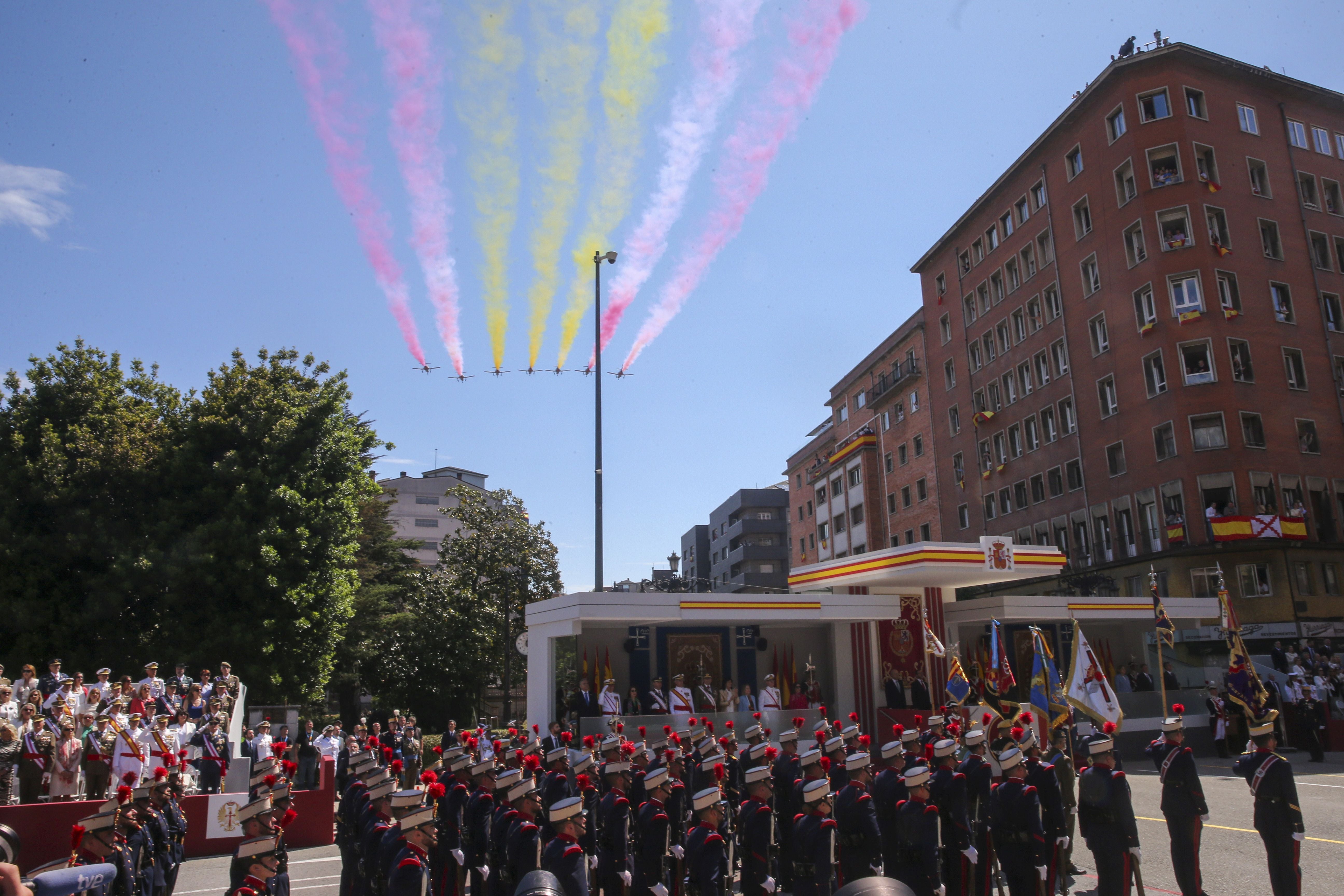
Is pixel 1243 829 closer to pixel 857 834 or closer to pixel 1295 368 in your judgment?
pixel 857 834

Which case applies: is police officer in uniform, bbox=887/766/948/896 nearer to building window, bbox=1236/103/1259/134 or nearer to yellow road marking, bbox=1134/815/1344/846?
yellow road marking, bbox=1134/815/1344/846

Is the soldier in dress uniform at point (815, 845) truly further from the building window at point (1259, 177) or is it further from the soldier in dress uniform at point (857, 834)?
the building window at point (1259, 177)

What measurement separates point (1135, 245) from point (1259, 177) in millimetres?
6331

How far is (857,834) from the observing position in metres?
8.97

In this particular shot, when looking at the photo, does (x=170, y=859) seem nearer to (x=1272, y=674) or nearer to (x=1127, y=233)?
(x=1272, y=674)

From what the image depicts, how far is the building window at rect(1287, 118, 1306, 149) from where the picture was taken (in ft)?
132

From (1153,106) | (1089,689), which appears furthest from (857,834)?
(1153,106)

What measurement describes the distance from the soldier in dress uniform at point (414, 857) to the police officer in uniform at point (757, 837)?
3.00 m

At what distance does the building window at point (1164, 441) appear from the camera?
36062 mm

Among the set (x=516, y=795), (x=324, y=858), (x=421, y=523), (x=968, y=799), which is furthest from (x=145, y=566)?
(x=421, y=523)

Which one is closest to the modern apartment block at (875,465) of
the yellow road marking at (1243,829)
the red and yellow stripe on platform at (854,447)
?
the red and yellow stripe on platform at (854,447)

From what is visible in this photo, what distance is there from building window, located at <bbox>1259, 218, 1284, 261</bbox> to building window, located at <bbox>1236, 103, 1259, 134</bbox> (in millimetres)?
4138

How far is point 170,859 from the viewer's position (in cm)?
1108

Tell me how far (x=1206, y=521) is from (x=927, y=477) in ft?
68.2
